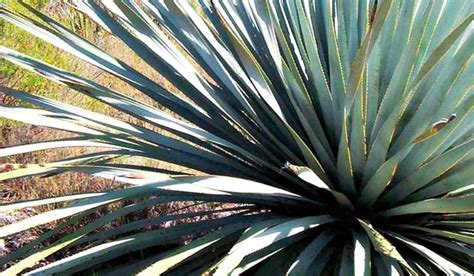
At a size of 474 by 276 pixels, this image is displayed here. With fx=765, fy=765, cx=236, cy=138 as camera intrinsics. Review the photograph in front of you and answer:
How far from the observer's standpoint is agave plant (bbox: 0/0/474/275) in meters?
2.21

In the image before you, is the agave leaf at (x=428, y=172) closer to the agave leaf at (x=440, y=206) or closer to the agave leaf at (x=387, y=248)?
the agave leaf at (x=440, y=206)

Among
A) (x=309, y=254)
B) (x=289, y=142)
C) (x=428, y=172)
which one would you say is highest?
(x=289, y=142)

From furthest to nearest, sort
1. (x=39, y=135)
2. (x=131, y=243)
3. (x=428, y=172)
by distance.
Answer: (x=39, y=135), (x=131, y=243), (x=428, y=172)

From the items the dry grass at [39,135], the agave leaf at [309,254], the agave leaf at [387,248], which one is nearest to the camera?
the agave leaf at [387,248]

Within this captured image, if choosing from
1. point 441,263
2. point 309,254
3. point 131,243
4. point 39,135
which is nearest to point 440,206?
point 441,263

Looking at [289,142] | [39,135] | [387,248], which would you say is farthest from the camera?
[39,135]

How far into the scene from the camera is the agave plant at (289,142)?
221cm

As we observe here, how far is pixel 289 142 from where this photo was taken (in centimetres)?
269

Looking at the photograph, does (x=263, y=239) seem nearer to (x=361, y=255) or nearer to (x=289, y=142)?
(x=361, y=255)

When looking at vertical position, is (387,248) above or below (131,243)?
below

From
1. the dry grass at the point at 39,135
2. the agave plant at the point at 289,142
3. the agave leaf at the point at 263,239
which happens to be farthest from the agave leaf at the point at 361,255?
the dry grass at the point at 39,135

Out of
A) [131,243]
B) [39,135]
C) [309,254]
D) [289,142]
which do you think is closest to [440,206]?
[309,254]

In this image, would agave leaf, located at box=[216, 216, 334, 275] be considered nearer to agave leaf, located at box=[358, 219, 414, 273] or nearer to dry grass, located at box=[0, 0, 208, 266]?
agave leaf, located at box=[358, 219, 414, 273]

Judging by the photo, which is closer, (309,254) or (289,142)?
(309,254)
